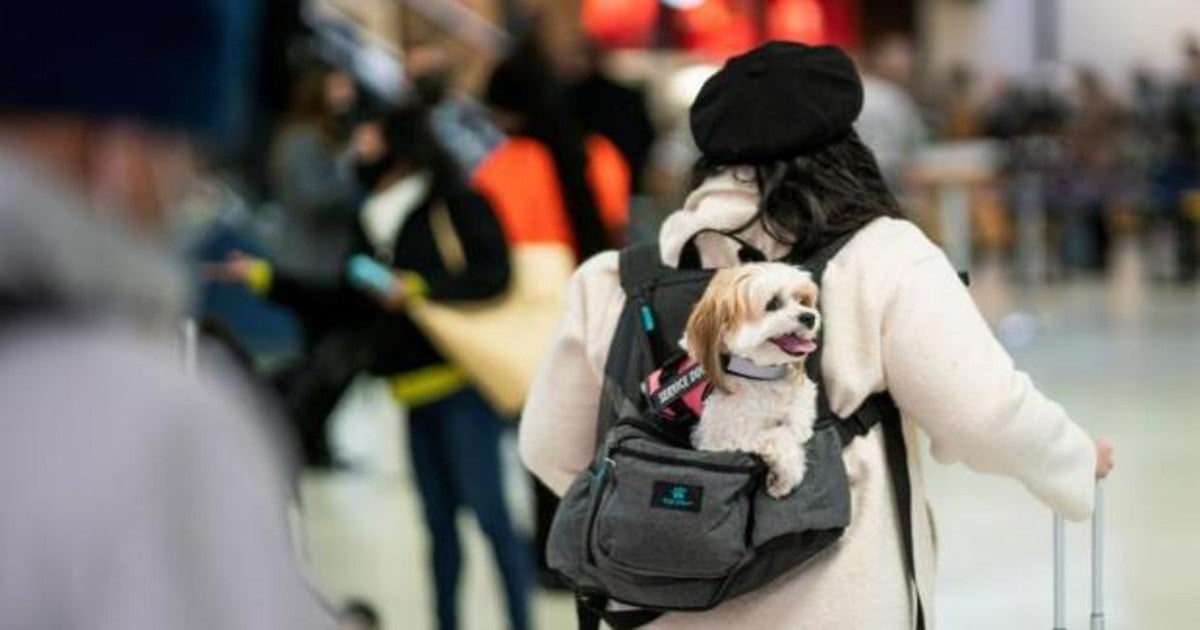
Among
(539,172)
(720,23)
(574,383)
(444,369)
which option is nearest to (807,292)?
(574,383)

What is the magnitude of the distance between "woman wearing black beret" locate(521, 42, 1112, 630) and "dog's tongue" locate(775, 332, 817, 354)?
117mm

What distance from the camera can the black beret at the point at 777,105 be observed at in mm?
3037

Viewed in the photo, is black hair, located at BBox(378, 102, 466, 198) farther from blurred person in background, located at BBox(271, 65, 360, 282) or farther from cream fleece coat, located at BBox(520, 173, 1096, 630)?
cream fleece coat, located at BBox(520, 173, 1096, 630)

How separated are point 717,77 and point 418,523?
530 centimetres

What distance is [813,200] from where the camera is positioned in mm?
3043

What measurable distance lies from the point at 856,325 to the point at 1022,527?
4.91 metres

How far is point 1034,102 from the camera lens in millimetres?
21188

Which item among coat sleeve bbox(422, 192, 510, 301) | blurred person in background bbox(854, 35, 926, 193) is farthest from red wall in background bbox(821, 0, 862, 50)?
coat sleeve bbox(422, 192, 510, 301)

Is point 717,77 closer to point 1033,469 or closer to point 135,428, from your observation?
point 1033,469

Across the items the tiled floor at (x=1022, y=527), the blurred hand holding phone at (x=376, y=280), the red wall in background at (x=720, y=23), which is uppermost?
the red wall in background at (x=720, y=23)

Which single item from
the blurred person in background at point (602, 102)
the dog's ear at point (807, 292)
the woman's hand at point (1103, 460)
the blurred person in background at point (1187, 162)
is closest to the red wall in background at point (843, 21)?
the blurred person in background at point (1187, 162)

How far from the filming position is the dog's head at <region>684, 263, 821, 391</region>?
2.81 metres

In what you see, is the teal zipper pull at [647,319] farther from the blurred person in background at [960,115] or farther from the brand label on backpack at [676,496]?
A: the blurred person in background at [960,115]

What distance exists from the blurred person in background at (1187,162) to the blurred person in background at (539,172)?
1130 cm
